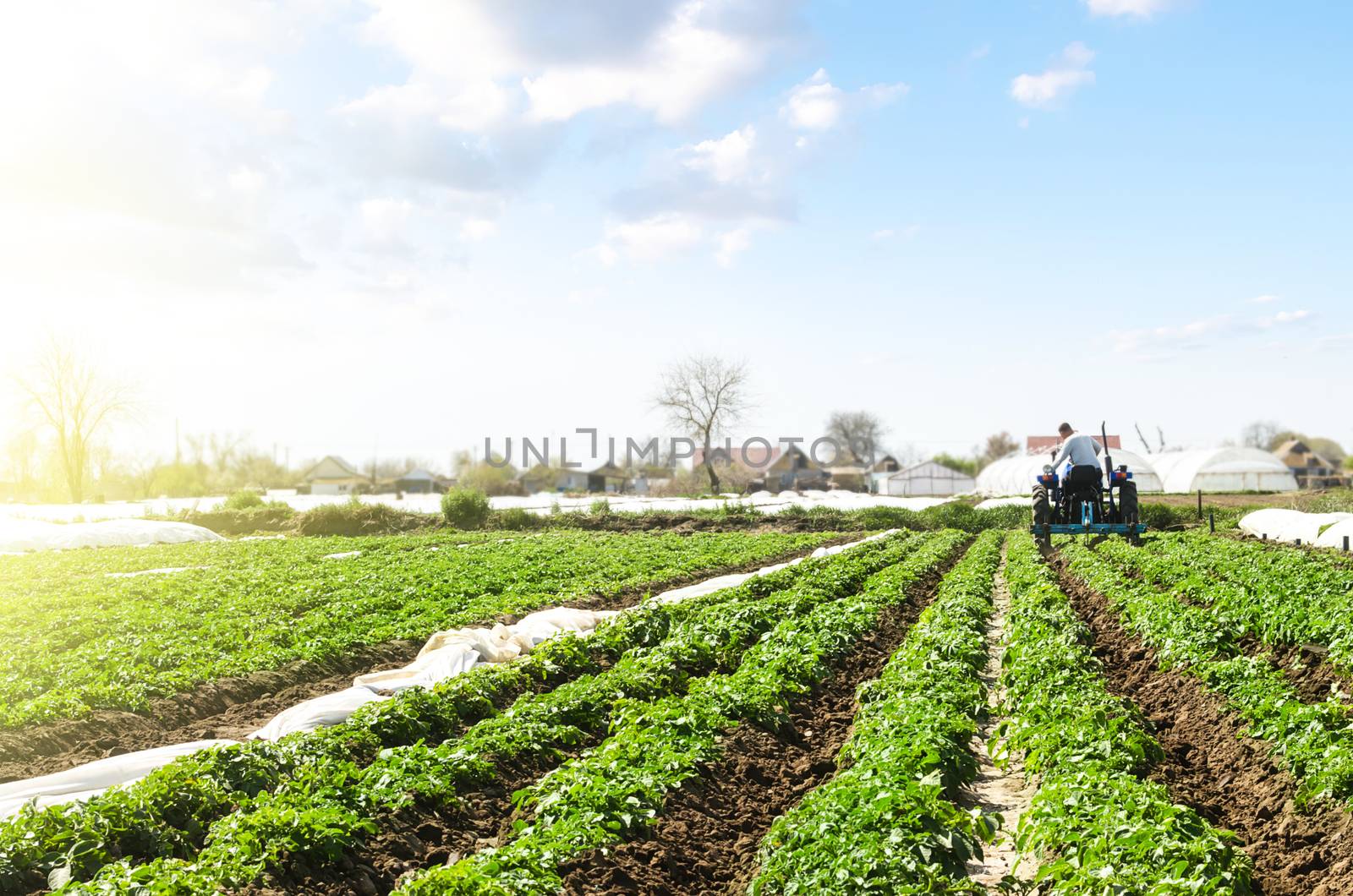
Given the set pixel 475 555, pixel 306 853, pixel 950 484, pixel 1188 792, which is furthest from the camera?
pixel 950 484

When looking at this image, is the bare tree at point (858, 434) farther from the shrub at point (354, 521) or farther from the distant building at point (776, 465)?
the shrub at point (354, 521)

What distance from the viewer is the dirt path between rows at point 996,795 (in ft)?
19.8

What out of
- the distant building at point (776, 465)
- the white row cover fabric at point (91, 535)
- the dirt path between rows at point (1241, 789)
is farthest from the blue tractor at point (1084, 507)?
the distant building at point (776, 465)

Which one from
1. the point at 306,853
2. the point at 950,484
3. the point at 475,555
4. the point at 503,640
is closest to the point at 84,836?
the point at 306,853

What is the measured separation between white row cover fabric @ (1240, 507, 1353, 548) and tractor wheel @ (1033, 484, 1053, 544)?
338 inches

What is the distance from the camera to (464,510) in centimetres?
4569

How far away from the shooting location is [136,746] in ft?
30.5

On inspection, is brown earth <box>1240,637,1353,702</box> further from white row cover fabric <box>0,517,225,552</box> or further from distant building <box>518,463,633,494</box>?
distant building <box>518,463,633,494</box>

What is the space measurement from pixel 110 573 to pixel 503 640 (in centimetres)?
1675

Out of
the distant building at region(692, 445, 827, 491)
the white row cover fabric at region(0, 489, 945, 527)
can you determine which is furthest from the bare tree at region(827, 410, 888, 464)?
the white row cover fabric at region(0, 489, 945, 527)

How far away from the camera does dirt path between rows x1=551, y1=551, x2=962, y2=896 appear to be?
5676 mm

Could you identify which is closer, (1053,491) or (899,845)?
(899,845)

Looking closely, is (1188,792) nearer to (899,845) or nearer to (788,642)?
(899,845)

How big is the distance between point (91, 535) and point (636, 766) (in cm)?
3771
